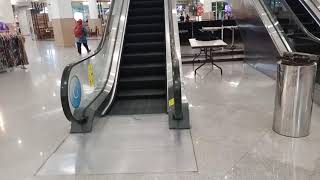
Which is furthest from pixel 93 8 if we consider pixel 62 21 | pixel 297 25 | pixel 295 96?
pixel 295 96

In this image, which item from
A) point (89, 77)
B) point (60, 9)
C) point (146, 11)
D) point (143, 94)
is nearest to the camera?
point (89, 77)

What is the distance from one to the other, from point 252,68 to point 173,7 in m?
2.59

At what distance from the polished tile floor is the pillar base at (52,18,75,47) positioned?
9.21 meters

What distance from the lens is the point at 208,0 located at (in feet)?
55.0

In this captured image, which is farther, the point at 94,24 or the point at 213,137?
the point at 94,24

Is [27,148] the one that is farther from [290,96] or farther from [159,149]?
[290,96]

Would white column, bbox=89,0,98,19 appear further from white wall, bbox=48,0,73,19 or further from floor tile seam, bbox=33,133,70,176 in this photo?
floor tile seam, bbox=33,133,70,176

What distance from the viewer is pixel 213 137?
336 centimetres

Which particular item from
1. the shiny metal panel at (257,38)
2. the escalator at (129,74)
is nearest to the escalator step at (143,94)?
the escalator at (129,74)

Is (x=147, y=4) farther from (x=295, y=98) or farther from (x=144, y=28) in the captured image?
(x=295, y=98)

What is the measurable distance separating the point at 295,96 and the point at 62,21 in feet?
45.0

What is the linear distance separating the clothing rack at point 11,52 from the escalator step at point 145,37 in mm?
4470

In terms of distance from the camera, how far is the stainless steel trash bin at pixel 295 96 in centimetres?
316

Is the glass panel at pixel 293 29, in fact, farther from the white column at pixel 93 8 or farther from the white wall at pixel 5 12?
the white column at pixel 93 8
